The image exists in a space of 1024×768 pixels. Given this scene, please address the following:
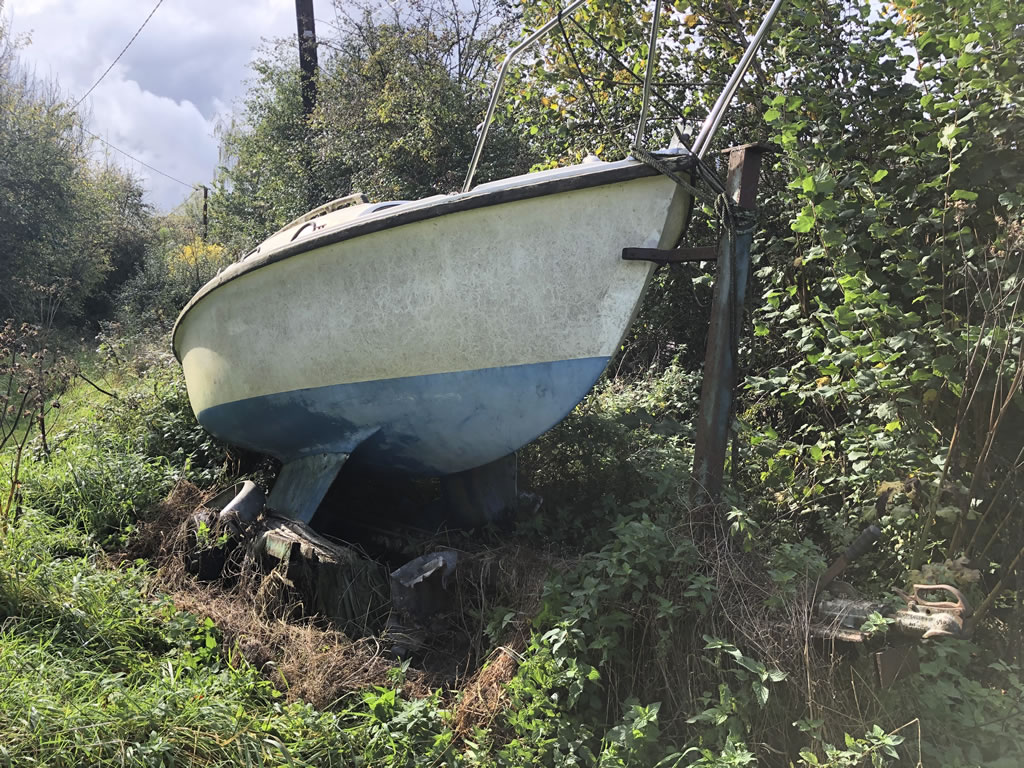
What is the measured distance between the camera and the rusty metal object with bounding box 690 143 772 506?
10.4 ft

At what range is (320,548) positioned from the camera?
11.6ft

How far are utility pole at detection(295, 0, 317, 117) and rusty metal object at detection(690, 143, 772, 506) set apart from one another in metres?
11.7

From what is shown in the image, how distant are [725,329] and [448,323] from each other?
4.06 feet

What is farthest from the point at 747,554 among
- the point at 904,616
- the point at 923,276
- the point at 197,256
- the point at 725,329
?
the point at 197,256

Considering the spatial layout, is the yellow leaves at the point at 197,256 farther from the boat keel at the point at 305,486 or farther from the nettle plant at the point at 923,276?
the nettle plant at the point at 923,276

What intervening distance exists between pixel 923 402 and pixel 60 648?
360cm

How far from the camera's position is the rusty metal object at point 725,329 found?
3.16 metres

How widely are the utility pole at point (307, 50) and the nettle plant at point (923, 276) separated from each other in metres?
11.5

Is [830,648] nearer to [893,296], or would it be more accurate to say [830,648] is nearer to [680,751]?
[680,751]

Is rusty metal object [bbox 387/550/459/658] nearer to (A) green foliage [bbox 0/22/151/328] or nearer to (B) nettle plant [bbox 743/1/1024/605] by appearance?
(B) nettle plant [bbox 743/1/1024/605]

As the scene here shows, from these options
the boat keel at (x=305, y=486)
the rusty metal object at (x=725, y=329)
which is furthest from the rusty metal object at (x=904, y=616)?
the boat keel at (x=305, y=486)

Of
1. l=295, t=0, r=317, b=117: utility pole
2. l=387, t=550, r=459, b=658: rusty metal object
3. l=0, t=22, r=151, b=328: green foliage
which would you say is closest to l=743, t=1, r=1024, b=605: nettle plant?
l=387, t=550, r=459, b=658: rusty metal object

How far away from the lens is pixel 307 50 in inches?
521

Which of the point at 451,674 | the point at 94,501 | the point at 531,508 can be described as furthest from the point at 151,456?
the point at 451,674
